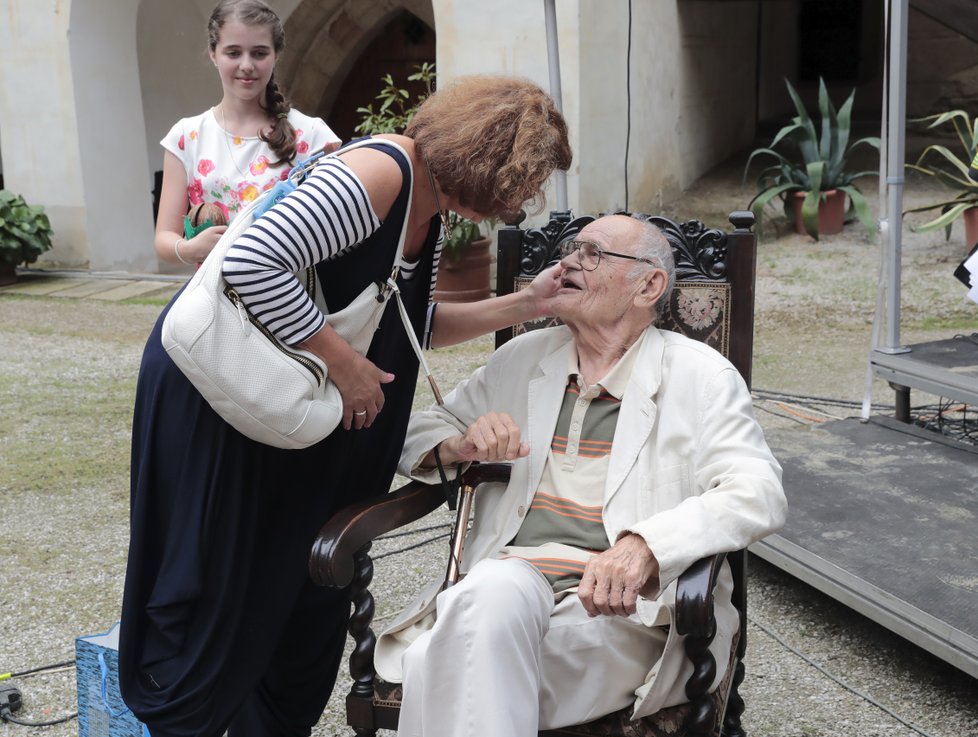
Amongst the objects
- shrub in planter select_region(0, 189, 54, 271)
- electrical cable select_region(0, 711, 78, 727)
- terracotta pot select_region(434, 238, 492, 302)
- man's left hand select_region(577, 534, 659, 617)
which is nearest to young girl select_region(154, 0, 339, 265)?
electrical cable select_region(0, 711, 78, 727)

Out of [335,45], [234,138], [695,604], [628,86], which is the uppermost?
[335,45]

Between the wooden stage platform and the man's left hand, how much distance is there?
1.07 m

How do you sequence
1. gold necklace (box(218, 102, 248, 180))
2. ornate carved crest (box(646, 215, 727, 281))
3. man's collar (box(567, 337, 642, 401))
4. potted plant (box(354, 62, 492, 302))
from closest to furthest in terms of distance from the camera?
man's collar (box(567, 337, 642, 401)), ornate carved crest (box(646, 215, 727, 281)), gold necklace (box(218, 102, 248, 180)), potted plant (box(354, 62, 492, 302))

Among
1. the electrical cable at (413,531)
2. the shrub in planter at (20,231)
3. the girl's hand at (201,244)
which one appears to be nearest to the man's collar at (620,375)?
the girl's hand at (201,244)

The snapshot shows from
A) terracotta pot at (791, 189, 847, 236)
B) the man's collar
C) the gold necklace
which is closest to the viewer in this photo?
the man's collar

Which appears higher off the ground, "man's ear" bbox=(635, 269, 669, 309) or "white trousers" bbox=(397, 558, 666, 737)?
"man's ear" bbox=(635, 269, 669, 309)

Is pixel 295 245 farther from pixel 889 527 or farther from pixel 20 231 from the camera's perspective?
pixel 20 231

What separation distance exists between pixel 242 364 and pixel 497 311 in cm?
76

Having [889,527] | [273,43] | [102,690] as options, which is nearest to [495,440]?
[102,690]

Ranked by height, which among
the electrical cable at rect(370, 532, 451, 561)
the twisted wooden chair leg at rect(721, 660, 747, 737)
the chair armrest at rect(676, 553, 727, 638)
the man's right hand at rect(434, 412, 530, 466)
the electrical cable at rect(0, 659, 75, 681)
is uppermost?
the man's right hand at rect(434, 412, 530, 466)

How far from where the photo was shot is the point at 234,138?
120 inches

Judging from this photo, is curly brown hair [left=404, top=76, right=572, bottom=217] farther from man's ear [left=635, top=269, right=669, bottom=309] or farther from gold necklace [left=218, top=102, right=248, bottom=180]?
gold necklace [left=218, top=102, right=248, bottom=180]

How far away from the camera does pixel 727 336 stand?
2561mm

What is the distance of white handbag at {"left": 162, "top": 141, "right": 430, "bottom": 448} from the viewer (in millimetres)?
1807
